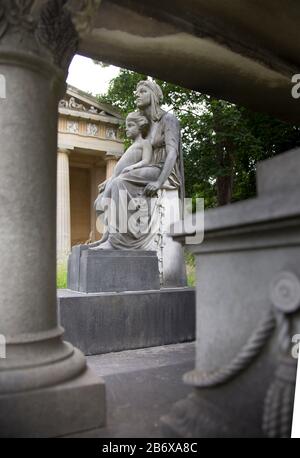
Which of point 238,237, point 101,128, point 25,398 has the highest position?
point 101,128

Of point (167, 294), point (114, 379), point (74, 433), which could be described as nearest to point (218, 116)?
point (167, 294)

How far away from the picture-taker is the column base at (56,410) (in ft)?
6.14

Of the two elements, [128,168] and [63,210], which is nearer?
[128,168]

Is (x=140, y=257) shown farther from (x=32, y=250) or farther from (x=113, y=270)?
(x=32, y=250)

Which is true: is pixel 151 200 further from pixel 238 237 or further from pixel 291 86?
pixel 238 237

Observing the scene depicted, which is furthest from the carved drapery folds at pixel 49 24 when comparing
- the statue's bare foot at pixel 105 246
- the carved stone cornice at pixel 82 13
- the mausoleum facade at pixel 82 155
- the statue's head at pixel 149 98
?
the mausoleum facade at pixel 82 155

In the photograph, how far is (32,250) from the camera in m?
2.08

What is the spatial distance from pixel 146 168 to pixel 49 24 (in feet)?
11.8

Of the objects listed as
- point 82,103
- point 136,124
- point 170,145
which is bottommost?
point 170,145

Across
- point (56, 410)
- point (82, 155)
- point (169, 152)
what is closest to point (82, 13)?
point (56, 410)

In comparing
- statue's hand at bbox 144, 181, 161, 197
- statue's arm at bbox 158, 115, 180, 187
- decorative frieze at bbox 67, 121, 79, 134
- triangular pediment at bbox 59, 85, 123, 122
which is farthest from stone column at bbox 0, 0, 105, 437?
decorative frieze at bbox 67, 121, 79, 134

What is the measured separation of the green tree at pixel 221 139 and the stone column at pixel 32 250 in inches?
478

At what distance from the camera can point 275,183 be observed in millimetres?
1760

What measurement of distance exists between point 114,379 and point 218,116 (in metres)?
12.5
